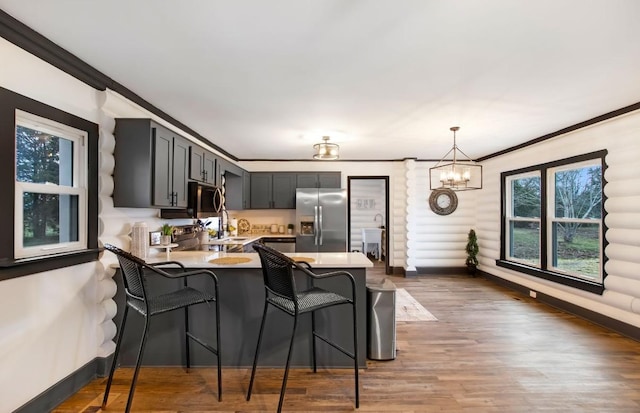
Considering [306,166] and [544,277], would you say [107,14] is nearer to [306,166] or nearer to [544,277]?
[306,166]

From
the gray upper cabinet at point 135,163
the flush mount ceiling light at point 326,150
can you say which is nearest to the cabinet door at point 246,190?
the flush mount ceiling light at point 326,150

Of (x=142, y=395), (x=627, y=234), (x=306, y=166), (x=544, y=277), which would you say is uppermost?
(x=306, y=166)

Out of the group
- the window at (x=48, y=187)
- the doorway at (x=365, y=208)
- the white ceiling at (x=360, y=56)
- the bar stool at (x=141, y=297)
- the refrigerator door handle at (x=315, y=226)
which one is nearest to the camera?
the white ceiling at (x=360, y=56)

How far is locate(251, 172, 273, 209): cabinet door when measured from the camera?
612 cm

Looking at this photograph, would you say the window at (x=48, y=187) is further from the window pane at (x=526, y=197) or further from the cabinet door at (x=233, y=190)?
the window pane at (x=526, y=197)

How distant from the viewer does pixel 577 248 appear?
4.14 metres

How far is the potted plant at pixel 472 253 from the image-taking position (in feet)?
20.4

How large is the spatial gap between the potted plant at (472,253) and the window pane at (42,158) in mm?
6339

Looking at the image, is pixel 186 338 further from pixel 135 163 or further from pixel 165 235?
pixel 135 163

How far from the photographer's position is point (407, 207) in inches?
246

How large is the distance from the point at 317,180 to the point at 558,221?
392 centimetres

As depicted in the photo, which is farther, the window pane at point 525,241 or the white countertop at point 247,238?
the white countertop at point 247,238

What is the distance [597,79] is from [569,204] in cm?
226

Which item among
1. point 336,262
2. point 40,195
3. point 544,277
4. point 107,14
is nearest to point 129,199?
point 40,195
